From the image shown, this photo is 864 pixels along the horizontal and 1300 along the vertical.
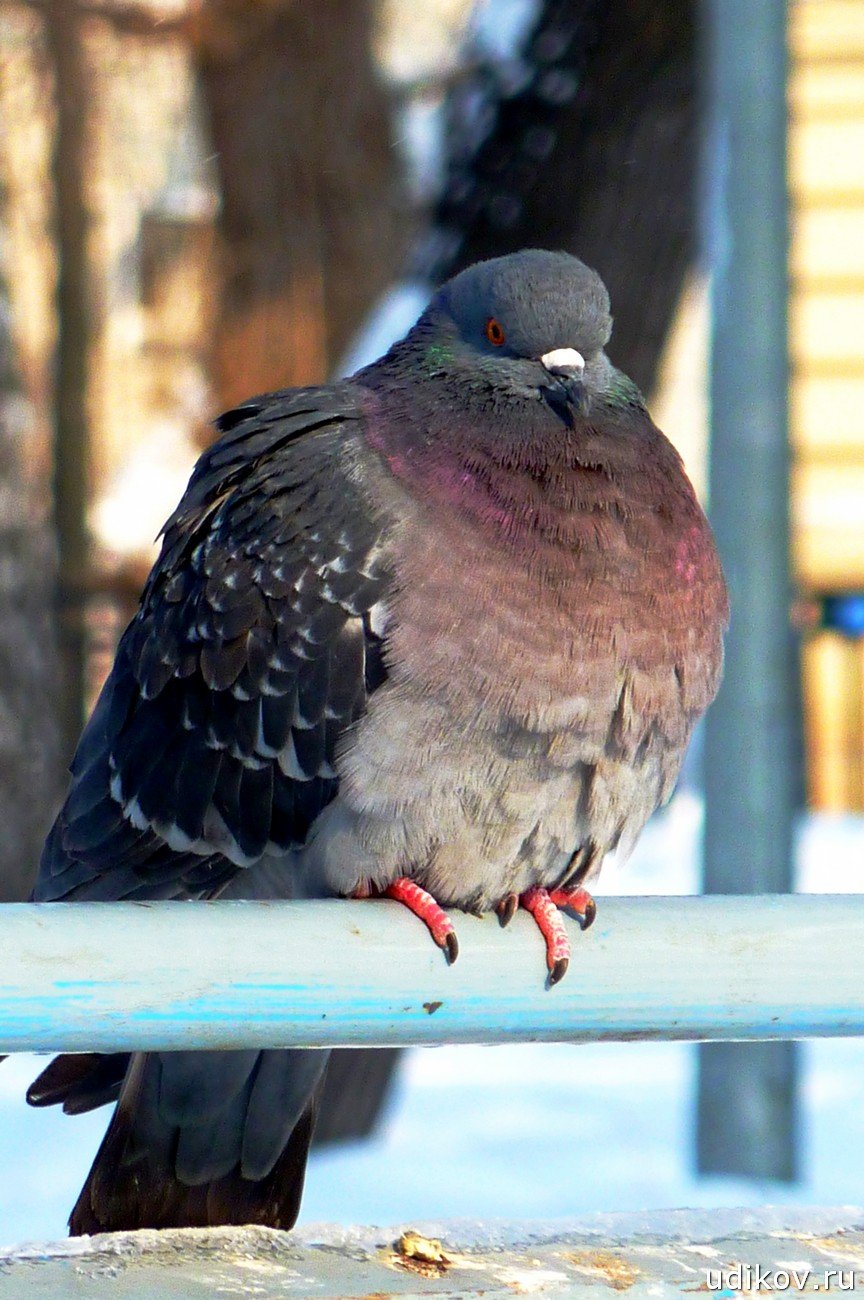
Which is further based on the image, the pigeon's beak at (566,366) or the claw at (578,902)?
the pigeon's beak at (566,366)

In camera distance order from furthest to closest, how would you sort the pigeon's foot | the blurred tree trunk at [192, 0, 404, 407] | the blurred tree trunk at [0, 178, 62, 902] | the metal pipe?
1. the blurred tree trunk at [192, 0, 404, 407]
2. the blurred tree trunk at [0, 178, 62, 902]
3. the metal pipe
4. the pigeon's foot

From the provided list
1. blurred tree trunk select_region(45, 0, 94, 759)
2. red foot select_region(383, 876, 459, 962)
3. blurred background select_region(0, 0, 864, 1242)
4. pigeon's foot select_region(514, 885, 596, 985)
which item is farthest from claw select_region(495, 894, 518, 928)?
blurred tree trunk select_region(45, 0, 94, 759)

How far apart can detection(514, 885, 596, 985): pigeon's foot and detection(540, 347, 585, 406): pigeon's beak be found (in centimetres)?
69

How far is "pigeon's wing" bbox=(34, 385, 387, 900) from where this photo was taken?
88.9 inches

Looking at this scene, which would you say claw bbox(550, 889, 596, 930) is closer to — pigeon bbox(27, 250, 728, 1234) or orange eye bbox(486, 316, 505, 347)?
pigeon bbox(27, 250, 728, 1234)

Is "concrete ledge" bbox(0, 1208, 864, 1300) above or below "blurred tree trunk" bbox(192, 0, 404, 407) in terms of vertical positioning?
below

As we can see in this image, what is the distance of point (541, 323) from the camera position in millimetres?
2375

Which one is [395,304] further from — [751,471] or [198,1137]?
[198,1137]

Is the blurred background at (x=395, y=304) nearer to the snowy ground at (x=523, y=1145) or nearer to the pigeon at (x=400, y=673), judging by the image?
the snowy ground at (x=523, y=1145)

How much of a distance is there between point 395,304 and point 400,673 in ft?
12.6

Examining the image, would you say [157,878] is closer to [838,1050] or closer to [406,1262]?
[406,1262]

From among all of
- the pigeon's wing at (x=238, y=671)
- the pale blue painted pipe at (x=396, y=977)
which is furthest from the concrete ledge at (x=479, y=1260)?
the pigeon's wing at (x=238, y=671)

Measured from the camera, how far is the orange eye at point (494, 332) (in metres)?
2.42

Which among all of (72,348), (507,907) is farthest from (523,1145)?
(72,348)
